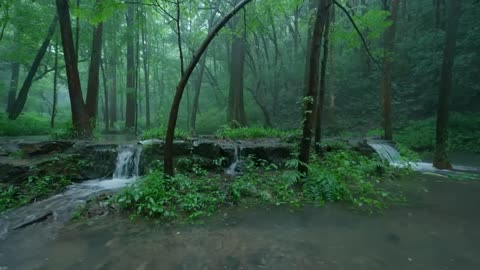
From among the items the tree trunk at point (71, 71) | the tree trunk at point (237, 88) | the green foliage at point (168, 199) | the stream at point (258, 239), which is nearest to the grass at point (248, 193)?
the green foliage at point (168, 199)

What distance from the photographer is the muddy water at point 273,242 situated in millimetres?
3580

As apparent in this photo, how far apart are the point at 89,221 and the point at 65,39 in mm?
7991

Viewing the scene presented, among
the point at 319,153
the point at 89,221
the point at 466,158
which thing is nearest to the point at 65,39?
the point at 89,221

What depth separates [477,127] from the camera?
1312 centimetres

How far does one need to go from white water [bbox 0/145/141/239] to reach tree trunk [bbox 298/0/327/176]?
13.8 ft

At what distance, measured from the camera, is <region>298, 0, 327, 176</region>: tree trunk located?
6.27 metres

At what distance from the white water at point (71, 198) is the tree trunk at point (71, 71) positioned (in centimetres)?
293

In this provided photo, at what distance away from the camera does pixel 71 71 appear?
10352mm

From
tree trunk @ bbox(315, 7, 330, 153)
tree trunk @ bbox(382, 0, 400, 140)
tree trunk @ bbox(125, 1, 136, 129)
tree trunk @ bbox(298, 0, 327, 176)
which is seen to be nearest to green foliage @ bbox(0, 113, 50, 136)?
tree trunk @ bbox(125, 1, 136, 129)

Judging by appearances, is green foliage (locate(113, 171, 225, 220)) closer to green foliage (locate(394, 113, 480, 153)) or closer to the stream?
the stream

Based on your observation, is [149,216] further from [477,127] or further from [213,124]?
[213,124]

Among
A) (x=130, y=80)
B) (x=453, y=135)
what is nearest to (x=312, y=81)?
(x=453, y=135)

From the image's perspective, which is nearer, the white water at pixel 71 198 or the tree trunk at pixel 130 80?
the white water at pixel 71 198

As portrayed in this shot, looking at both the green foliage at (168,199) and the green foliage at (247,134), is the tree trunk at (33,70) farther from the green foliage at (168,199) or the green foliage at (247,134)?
the green foliage at (168,199)
